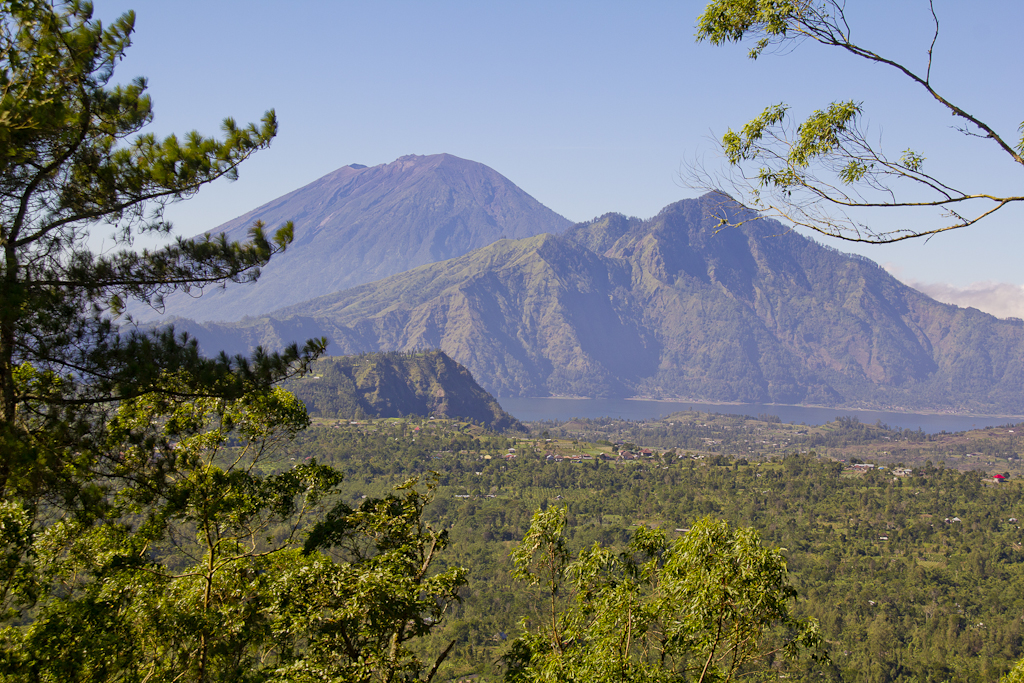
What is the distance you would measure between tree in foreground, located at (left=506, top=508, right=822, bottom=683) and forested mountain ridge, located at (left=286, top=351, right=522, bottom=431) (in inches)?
4636

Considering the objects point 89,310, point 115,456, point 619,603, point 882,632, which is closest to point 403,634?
point 619,603

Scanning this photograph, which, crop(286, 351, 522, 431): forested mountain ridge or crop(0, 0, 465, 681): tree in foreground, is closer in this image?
crop(0, 0, 465, 681): tree in foreground

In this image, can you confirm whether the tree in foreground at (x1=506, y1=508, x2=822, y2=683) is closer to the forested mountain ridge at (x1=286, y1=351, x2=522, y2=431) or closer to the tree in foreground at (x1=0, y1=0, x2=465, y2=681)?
the tree in foreground at (x1=0, y1=0, x2=465, y2=681)

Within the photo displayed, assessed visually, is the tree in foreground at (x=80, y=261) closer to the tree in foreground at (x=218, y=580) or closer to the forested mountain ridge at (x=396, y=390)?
the tree in foreground at (x=218, y=580)

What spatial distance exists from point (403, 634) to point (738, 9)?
7868 millimetres

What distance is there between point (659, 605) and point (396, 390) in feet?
452

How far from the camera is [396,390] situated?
14225 centimetres

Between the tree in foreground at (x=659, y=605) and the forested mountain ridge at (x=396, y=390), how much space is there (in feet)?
386

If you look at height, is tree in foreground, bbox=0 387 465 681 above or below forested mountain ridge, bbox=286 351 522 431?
above

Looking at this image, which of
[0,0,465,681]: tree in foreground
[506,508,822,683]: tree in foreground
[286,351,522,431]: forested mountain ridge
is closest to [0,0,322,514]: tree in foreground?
[0,0,465,681]: tree in foreground

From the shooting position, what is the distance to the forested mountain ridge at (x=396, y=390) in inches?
5079

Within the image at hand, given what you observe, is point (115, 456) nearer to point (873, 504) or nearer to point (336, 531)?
point (336, 531)

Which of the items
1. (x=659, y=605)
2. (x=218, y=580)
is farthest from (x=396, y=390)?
(x=659, y=605)

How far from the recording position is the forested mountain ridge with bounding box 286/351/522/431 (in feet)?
423
